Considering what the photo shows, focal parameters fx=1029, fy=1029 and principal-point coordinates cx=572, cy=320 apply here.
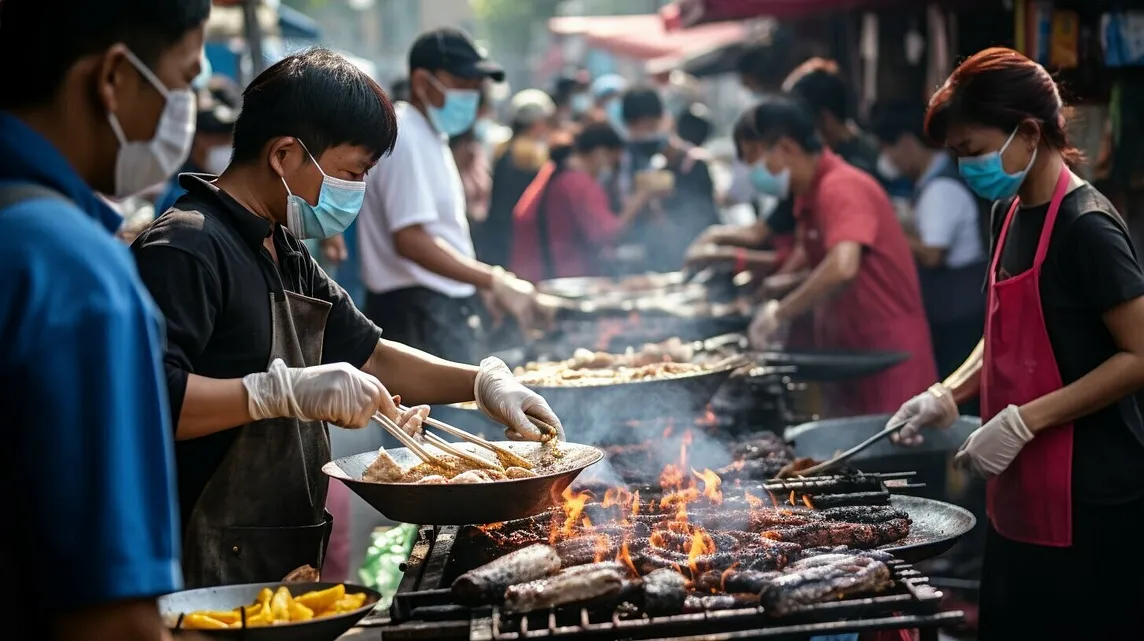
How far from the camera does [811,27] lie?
13.5 meters

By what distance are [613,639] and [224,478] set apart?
48.0 inches

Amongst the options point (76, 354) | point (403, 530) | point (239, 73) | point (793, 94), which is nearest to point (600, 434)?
point (403, 530)

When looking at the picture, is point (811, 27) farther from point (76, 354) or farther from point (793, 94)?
point (76, 354)

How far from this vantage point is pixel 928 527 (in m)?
3.65

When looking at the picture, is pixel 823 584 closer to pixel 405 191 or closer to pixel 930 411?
pixel 930 411

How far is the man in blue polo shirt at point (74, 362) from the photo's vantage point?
1.69 m

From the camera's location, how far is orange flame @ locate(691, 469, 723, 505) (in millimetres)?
3955

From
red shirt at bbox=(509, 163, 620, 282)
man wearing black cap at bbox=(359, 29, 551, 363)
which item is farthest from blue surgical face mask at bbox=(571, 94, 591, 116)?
man wearing black cap at bbox=(359, 29, 551, 363)

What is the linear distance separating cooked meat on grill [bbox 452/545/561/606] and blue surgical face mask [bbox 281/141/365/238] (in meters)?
A: 1.20

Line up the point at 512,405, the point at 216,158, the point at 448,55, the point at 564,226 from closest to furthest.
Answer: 1. the point at 512,405
2. the point at 448,55
3. the point at 216,158
4. the point at 564,226

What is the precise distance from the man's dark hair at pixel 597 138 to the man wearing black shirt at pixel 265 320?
9.29 metres

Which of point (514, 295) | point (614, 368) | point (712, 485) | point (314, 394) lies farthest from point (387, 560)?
point (314, 394)

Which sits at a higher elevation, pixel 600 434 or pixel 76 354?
pixel 76 354

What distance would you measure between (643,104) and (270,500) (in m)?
11.0
